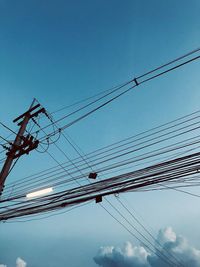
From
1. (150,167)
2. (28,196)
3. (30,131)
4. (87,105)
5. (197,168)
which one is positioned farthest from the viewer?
(30,131)

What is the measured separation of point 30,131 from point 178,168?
821 centimetres

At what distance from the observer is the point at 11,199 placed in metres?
8.97

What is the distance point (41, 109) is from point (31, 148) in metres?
2.36

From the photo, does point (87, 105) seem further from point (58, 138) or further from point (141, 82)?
point (141, 82)

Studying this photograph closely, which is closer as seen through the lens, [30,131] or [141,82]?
[141,82]

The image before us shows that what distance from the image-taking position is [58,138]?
10820 mm

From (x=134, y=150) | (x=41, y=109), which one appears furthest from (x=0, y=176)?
(x=134, y=150)

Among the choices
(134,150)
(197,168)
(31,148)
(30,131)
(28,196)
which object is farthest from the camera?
(30,131)

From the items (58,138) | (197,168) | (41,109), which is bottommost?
(197,168)

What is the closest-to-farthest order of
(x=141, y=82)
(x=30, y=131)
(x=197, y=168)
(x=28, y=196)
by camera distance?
(x=197, y=168) → (x=141, y=82) → (x=28, y=196) → (x=30, y=131)

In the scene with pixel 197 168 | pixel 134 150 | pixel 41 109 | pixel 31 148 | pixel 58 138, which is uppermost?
pixel 41 109

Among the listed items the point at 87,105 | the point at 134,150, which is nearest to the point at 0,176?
the point at 87,105

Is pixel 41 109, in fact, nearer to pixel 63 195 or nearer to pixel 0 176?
pixel 0 176

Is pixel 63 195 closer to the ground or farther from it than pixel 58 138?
closer to the ground
